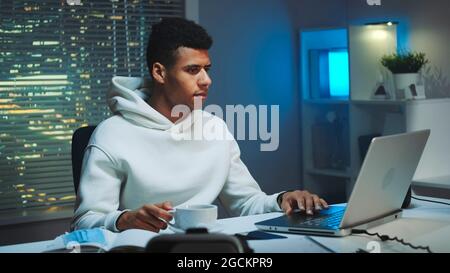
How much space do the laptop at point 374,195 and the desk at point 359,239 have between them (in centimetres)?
3

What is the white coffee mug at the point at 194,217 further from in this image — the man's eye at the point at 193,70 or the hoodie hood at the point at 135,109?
the man's eye at the point at 193,70

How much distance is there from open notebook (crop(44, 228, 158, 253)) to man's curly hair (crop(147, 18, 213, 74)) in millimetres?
795

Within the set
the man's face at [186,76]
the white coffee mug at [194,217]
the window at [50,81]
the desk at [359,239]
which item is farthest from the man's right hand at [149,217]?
the window at [50,81]

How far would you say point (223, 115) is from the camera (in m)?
3.88

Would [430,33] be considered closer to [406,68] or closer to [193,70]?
[406,68]

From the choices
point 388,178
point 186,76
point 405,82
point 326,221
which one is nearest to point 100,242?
point 326,221

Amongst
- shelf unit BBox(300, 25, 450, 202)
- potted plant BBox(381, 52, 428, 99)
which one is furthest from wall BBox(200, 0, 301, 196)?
potted plant BBox(381, 52, 428, 99)

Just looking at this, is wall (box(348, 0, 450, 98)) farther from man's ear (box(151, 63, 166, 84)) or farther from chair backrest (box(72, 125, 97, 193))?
chair backrest (box(72, 125, 97, 193))

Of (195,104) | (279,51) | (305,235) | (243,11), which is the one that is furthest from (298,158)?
(305,235)

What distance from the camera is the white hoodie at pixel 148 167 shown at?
1.90 metres

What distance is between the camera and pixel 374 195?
162 centimetres
